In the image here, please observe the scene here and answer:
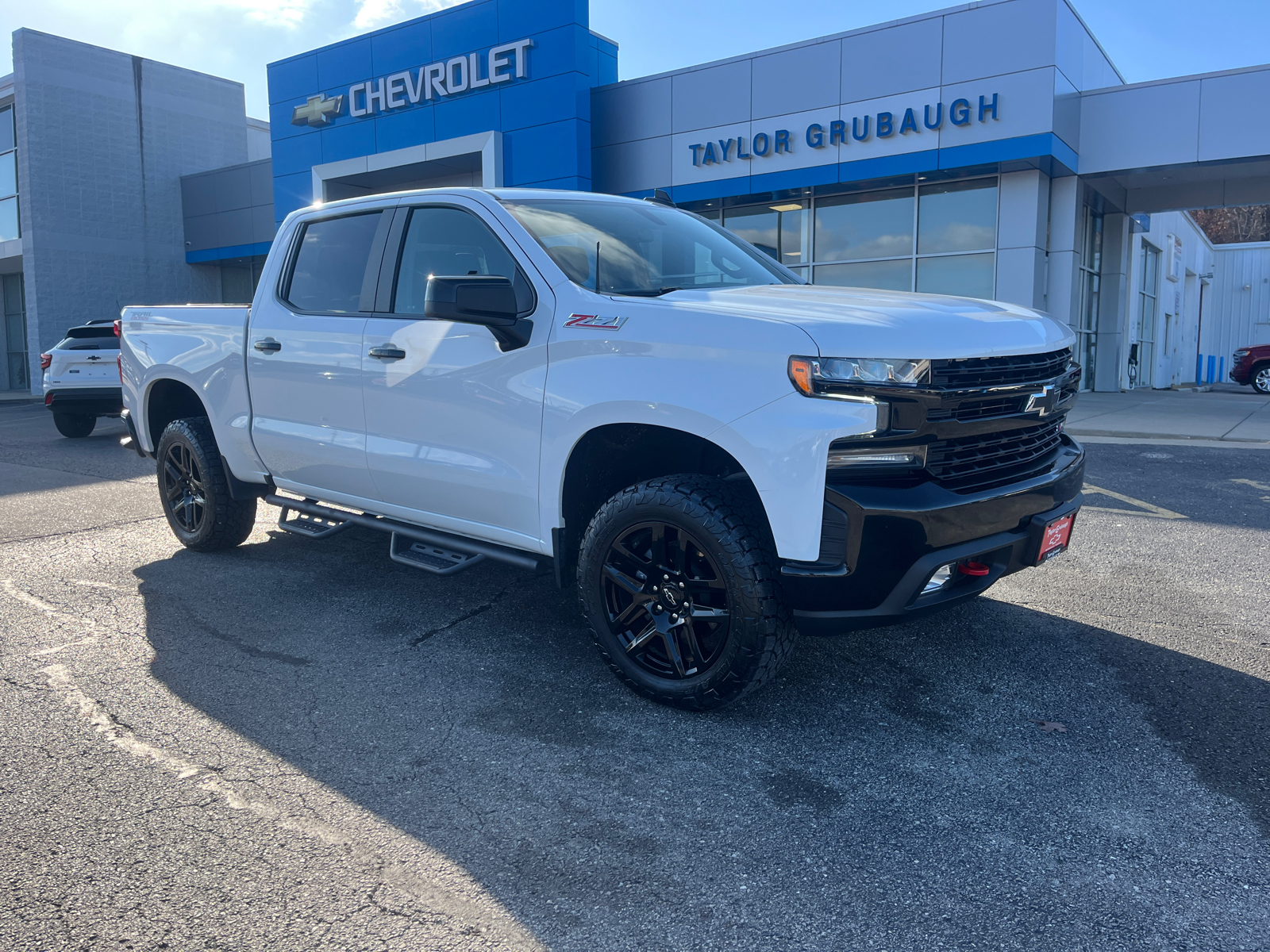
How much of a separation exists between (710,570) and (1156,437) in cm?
1062

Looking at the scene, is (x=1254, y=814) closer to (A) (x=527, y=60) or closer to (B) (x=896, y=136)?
(B) (x=896, y=136)

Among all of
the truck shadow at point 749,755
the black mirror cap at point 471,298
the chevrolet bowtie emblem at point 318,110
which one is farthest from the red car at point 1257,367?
the black mirror cap at point 471,298

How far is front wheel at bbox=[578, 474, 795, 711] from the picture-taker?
3.26 m

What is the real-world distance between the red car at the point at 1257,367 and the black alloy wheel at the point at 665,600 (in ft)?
89.2

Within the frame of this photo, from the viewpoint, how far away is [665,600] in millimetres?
3512

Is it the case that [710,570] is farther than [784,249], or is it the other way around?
[784,249]

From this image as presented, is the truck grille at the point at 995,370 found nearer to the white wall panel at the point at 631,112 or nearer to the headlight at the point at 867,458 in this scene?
the headlight at the point at 867,458

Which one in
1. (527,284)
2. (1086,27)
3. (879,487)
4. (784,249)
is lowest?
(879,487)

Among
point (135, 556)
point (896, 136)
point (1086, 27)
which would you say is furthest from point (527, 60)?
point (135, 556)

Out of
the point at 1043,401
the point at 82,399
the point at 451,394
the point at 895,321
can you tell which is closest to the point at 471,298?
the point at 451,394

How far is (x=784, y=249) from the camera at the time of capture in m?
19.0

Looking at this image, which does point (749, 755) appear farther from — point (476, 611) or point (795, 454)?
point (476, 611)

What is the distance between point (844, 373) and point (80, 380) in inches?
535

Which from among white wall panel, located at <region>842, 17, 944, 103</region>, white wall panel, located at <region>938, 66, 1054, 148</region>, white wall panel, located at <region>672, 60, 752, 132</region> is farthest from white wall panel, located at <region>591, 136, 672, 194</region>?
white wall panel, located at <region>938, 66, 1054, 148</region>
